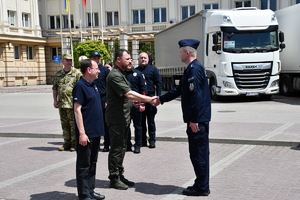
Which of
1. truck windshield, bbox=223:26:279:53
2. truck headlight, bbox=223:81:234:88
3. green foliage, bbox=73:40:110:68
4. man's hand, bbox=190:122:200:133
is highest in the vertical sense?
green foliage, bbox=73:40:110:68

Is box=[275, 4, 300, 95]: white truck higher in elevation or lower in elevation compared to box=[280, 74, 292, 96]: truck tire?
higher

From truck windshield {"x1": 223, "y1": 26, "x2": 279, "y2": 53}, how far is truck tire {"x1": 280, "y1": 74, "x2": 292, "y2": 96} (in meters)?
3.52

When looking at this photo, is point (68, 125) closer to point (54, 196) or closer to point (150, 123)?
point (150, 123)

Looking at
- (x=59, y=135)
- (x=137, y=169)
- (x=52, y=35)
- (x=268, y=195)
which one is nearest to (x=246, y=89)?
(x=59, y=135)

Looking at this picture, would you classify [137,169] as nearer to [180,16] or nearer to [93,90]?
[93,90]

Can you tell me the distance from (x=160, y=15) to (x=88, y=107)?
45.5 m

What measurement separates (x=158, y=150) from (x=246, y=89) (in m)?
10.6

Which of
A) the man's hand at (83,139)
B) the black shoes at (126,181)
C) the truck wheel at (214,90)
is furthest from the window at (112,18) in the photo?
the man's hand at (83,139)

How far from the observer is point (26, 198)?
5.82m

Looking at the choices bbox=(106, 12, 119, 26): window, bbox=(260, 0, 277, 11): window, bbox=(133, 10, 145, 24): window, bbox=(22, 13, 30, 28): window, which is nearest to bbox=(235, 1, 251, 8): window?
bbox=(260, 0, 277, 11): window

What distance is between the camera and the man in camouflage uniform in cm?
905

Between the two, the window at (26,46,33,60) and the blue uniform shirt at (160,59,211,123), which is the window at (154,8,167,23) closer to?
the window at (26,46,33,60)

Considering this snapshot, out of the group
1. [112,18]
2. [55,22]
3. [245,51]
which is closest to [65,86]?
[245,51]

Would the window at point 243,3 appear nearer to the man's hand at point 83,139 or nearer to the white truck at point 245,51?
the white truck at point 245,51
